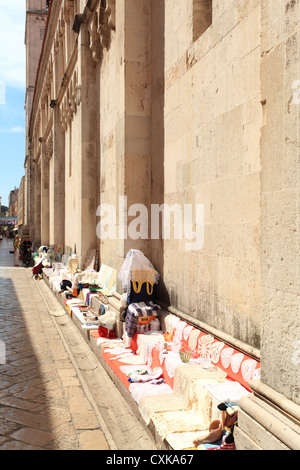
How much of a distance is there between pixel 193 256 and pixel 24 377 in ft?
8.45

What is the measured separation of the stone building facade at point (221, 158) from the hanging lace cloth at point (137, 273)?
0.23 m

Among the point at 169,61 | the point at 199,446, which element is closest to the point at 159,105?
the point at 169,61

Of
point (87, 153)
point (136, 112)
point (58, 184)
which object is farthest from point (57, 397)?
point (58, 184)

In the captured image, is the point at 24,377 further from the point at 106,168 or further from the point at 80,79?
the point at 80,79

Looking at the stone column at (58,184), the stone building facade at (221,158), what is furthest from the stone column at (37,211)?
the stone building facade at (221,158)

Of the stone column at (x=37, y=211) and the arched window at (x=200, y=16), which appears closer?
the arched window at (x=200, y=16)

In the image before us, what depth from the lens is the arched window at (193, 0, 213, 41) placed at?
4844 millimetres

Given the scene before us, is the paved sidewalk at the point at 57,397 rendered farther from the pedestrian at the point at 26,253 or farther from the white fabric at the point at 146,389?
the pedestrian at the point at 26,253

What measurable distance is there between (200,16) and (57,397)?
465cm

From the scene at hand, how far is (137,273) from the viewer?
5684 millimetres

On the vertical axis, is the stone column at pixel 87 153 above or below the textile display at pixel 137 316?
above

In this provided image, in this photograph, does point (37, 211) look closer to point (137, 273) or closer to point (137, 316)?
point (137, 273)

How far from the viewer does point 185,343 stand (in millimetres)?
4695

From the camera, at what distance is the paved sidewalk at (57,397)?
11.8 ft
